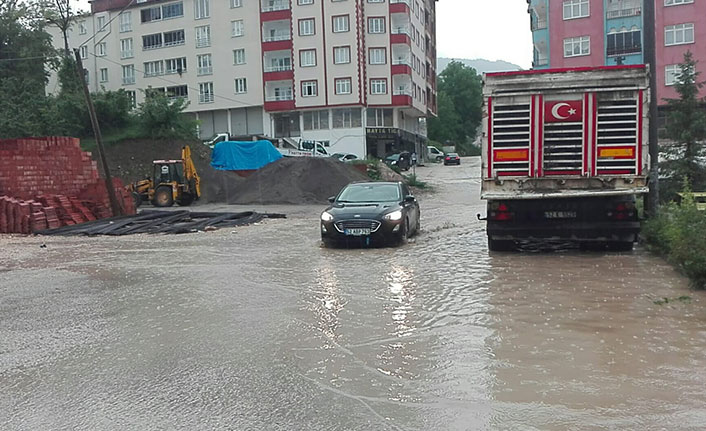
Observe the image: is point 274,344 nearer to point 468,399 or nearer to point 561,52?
point 468,399

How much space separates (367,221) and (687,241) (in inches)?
247

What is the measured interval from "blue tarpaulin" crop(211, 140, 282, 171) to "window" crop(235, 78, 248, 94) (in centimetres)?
2396

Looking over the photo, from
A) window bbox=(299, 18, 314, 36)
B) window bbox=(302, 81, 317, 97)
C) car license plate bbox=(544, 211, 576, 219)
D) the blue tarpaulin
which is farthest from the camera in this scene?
window bbox=(302, 81, 317, 97)

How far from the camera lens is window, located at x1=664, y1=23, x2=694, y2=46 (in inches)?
1845

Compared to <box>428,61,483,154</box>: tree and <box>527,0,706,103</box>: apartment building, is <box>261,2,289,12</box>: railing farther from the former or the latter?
<box>428,61,483,154</box>: tree

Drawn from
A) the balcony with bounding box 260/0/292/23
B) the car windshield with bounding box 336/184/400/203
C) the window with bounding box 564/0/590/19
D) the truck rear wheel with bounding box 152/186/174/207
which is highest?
the balcony with bounding box 260/0/292/23

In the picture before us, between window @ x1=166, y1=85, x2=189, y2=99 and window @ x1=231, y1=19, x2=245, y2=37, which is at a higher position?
window @ x1=231, y1=19, x2=245, y2=37

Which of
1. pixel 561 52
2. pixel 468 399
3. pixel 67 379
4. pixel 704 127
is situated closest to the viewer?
pixel 468 399

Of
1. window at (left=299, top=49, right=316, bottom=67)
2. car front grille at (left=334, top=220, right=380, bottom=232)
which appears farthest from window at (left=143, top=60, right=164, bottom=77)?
car front grille at (left=334, top=220, right=380, bottom=232)

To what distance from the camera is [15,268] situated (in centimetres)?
1305

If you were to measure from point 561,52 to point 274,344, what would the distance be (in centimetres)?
4893

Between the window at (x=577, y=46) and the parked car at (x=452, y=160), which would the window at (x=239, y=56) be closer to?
the parked car at (x=452, y=160)

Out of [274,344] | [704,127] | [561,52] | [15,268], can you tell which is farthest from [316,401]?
[561,52]

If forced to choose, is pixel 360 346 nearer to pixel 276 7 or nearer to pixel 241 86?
pixel 241 86
